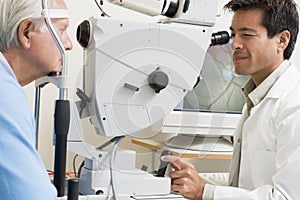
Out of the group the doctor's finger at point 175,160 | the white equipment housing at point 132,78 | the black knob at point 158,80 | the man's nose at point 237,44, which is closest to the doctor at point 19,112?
the white equipment housing at point 132,78

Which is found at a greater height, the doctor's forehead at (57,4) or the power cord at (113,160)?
the doctor's forehead at (57,4)

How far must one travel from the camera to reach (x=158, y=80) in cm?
117

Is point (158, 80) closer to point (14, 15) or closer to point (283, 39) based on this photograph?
point (14, 15)

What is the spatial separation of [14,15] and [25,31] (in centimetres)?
4

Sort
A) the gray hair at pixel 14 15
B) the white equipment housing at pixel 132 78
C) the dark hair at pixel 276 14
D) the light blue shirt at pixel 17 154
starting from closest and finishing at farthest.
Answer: the light blue shirt at pixel 17 154
the gray hair at pixel 14 15
the white equipment housing at pixel 132 78
the dark hair at pixel 276 14

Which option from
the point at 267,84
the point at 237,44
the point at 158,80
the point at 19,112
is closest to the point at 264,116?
the point at 267,84

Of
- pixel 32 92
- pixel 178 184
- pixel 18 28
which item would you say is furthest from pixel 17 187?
pixel 32 92

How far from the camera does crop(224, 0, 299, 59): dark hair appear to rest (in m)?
1.49

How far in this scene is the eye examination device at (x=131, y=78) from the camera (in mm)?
1152

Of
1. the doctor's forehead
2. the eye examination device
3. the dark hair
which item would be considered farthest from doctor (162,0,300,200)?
the doctor's forehead

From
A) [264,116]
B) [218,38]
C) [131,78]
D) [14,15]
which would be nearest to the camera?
[14,15]

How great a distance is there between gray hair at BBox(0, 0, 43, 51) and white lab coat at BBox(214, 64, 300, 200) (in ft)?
2.52

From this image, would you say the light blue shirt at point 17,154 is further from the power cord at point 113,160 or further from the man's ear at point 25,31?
the power cord at point 113,160

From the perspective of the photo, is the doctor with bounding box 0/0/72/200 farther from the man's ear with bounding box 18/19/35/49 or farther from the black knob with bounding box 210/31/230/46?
the black knob with bounding box 210/31/230/46
